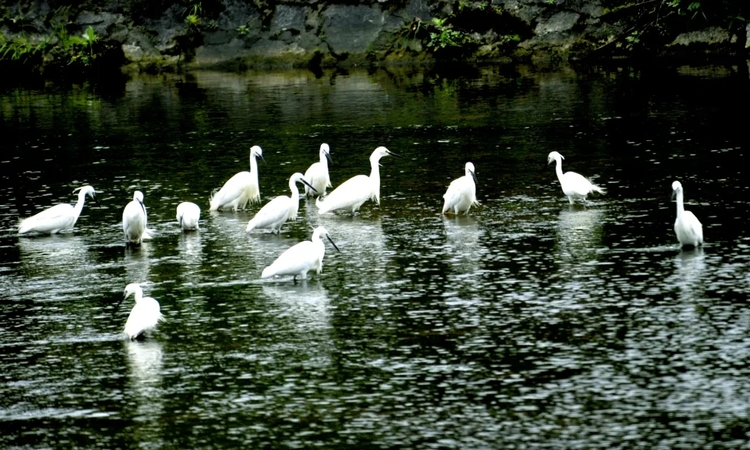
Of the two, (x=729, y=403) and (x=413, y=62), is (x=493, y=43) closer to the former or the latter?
(x=413, y=62)

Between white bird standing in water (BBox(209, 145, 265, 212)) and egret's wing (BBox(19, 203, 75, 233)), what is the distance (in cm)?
262

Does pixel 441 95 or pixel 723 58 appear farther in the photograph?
pixel 723 58

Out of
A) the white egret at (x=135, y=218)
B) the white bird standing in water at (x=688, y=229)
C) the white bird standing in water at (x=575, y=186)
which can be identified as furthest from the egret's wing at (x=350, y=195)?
the white bird standing in water at (x=688, y=229)

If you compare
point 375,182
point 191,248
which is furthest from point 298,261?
point 375,182

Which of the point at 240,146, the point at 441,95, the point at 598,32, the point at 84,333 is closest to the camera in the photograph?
the point at 84,333

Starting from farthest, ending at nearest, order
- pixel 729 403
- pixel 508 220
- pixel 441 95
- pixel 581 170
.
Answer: pixel 441 95, pixel 581 170, pixel 508 220, pixel 729 403

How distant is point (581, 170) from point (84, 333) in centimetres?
1200

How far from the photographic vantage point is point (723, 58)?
43.5 metres

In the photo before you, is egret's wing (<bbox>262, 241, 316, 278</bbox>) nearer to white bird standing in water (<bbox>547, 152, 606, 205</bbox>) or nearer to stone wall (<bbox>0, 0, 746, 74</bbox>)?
white bird standing in water (<bbox>547, 152, 606, 205</bbox>)

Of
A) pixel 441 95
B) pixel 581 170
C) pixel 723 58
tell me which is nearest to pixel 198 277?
pixel 581 170

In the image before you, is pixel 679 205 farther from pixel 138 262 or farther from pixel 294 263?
pixel 138 262

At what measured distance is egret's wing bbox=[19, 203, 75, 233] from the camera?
2022cm

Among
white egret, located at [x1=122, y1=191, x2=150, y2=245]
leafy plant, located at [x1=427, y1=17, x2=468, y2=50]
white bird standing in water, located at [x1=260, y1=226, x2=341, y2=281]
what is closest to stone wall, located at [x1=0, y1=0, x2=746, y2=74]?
leafy plant, located at [x1=427, y1=17, x2=468, y2=50]

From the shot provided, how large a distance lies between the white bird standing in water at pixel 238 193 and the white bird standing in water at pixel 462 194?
3.54m
